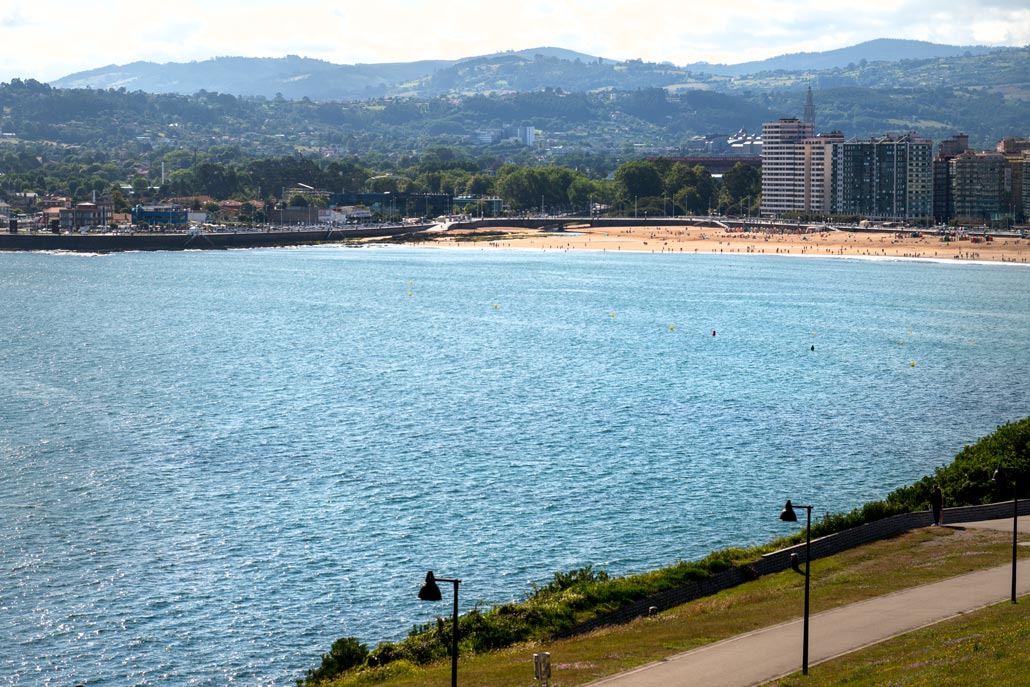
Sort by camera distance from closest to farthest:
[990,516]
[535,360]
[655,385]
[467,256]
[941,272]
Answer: [990,516], [655,385], [535,360], [941,272], [467,256]

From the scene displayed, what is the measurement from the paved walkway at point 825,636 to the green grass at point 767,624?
52 centimetres

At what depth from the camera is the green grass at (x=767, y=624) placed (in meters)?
28.6

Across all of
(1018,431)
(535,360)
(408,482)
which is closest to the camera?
(1018,431)

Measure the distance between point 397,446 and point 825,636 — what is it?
30.3m

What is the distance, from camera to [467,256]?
197 m

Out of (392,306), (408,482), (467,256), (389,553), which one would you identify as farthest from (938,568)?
(467,256)

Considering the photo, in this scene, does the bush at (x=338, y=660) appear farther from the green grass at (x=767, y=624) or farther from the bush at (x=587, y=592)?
the green grass at (x=767, y=624)

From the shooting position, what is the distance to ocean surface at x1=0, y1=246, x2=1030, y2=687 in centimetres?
3775

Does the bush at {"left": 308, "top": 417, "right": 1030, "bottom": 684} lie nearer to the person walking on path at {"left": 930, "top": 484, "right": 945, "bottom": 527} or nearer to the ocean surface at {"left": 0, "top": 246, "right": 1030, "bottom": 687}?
the person walking on path at {"left": 930, "top": 484, "right": 945, "bottom": 527}

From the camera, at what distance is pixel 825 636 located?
3089cm

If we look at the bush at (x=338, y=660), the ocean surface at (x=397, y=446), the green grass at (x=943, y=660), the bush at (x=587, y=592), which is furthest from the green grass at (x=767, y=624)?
the ocean surface at (x=397, y=446)

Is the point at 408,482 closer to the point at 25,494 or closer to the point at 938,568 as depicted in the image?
the point at 25,494

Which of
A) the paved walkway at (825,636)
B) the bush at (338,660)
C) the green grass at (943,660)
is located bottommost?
the bush at (338,660)

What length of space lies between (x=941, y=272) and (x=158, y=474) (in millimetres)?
127767
